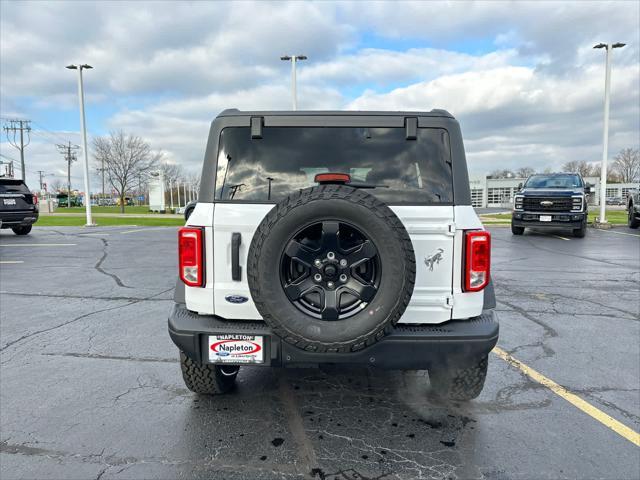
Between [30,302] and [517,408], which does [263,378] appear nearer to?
[517,408]

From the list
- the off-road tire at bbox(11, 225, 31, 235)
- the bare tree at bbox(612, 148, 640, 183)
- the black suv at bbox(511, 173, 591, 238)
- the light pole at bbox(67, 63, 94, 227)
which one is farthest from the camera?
the bare tree at bbox(612, 148, 640, 183)

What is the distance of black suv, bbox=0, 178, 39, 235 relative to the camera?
13.9 metres

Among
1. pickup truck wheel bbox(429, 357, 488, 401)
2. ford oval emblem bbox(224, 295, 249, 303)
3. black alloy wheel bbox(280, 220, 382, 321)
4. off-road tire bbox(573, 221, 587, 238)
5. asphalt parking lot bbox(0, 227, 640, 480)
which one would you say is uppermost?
black alloy wheel bbox(280, 220, 382, 321)

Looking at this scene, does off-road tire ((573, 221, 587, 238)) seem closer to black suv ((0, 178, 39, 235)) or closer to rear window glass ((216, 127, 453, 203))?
rear window glass ((216, 127, 453, 203))

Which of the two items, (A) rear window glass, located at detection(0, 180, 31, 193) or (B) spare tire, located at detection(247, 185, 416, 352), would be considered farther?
(A) rear window glass, located at detection(0, 180, 31, 193)

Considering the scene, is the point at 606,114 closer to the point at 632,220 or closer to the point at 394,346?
the point at 632,220

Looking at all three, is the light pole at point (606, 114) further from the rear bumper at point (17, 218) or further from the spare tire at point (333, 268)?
the rear bumper at point (17, 218)

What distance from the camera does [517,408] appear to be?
10.1 feet

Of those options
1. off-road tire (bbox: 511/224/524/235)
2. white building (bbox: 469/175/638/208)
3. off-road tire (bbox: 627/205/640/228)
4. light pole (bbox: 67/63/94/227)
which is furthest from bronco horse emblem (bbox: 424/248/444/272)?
white building (bbox: 469/175/638/208)

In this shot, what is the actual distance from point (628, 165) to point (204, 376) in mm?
103040

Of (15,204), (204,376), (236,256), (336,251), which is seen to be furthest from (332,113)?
(15,204)

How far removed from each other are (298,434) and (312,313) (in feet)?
2.84

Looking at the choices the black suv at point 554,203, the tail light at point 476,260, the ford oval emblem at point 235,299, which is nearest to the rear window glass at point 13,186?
the ford oval emblem at point 235,299

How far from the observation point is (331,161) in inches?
110
